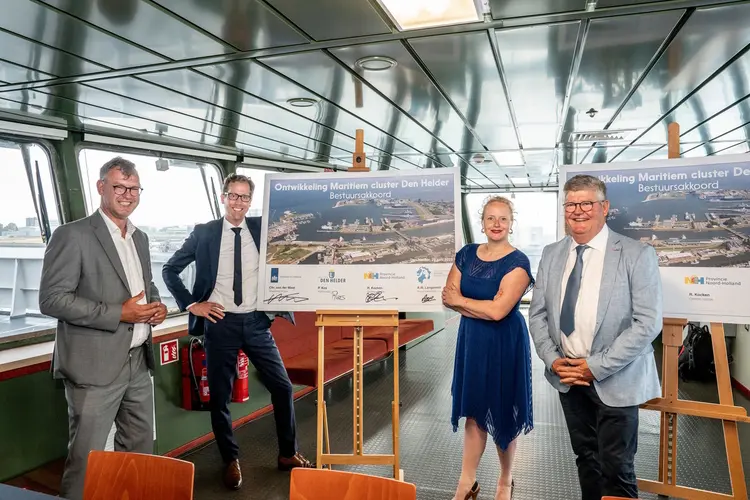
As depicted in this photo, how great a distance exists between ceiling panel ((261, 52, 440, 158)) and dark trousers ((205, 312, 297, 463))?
1.54 m

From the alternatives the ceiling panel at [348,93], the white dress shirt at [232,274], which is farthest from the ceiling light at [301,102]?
the white dress shirt at [232,274]

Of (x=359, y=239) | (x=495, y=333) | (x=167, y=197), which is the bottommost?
(x=495, y=333)

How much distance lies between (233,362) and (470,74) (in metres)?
2.38

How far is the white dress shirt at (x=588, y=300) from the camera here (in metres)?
2.32

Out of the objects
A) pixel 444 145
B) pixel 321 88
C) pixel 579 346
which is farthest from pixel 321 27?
pixel 444 145

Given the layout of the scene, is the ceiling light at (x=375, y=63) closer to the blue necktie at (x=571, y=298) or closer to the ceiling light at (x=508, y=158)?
the blue necktie at (x=571, y=298)

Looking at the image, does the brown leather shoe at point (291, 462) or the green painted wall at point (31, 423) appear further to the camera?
the brown leather shoe at point (291, 462)

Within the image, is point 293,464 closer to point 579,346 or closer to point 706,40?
point 579,346

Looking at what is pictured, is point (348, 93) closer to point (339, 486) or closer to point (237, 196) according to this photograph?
point (237, 196)

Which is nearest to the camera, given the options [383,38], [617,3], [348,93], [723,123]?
[617,3]

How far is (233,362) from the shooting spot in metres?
3.40

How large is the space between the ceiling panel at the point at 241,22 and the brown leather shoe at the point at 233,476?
2644mm

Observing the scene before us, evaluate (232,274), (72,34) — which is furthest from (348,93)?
(72,34)

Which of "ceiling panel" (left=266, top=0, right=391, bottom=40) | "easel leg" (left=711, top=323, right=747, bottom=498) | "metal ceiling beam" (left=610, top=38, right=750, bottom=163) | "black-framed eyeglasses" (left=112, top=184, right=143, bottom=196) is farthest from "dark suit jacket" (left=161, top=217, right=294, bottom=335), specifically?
"metal ceiling beam" (left=610, top=38, right=750, bottom=163)
